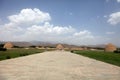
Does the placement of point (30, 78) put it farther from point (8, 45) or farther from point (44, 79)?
point (8, 45)

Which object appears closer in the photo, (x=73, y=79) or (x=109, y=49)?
(x=73, y=79)

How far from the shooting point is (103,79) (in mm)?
7324

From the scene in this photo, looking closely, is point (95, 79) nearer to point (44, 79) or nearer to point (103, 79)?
point (103, 79)

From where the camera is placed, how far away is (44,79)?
7121 mm

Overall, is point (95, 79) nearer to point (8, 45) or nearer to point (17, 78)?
point (17, 78)

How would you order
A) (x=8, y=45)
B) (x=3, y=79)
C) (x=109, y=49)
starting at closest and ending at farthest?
(x=3, y=79), (x=109, y=49), (x=8, y=45)

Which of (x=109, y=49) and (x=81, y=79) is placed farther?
(x=109, y=49)

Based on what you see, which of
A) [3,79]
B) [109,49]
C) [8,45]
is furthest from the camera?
[8,45]

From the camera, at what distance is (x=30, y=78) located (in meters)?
7.26

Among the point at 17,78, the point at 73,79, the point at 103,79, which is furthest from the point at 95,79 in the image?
the point at 17,78

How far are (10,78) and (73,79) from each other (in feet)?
7.35

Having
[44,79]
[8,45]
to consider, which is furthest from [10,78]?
[8,45]

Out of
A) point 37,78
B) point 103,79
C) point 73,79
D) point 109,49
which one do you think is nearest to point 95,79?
point 103,79

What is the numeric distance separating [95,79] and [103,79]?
0.98 feet
